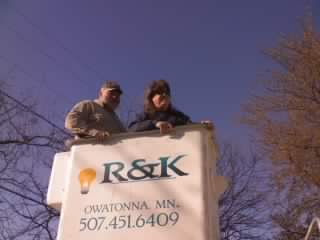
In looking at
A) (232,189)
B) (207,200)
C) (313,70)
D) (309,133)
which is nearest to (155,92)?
(207,200)

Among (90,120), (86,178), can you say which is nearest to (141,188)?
(86,178)

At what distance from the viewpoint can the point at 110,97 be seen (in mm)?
2559

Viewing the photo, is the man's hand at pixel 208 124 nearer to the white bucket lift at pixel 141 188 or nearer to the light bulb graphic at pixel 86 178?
the white bucket lift at pixel 141 188

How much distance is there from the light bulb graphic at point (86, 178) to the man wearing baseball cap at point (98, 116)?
0.68ft

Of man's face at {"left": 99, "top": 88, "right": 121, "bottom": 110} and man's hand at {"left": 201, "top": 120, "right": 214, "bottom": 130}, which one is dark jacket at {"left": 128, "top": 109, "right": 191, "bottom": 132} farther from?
man's face at {"left": 99, "top": 88, "right": 121, "bottom": 110}

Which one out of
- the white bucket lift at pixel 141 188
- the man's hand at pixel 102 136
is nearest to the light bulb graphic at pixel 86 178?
the white bucket lift at pixel 141 188

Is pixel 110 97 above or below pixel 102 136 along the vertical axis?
above

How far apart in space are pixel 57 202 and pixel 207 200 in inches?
34.4

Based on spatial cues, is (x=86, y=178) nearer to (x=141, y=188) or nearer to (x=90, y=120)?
(x=141, y=188)

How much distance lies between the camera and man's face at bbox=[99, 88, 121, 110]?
2.55 metres

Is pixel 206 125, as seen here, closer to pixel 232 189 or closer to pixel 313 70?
pixel 313 70

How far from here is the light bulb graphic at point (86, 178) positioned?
1.86 m

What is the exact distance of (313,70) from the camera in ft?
27.3

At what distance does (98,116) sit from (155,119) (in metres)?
Answer: 0.44
